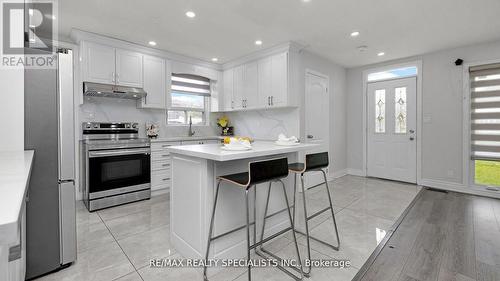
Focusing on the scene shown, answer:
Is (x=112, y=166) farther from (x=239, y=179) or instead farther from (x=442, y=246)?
(x=442, y=246)

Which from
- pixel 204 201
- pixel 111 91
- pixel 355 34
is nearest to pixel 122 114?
pixel 111 91

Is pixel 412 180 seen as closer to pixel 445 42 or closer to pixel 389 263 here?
pixel 445 42

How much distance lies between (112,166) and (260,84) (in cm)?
279

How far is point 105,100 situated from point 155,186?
165 centimetres

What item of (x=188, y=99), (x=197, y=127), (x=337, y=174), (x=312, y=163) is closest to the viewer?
(x=312, y=163)

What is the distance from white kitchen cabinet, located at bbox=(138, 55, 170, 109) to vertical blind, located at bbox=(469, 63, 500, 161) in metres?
5.38

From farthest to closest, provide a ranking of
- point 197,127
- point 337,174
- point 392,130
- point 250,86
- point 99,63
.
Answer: point 337,174, point 197,127, point 392,130, point 250,86, point 99,63

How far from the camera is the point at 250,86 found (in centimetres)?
446

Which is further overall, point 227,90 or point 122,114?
point 227,90

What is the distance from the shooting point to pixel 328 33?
3.43 metres

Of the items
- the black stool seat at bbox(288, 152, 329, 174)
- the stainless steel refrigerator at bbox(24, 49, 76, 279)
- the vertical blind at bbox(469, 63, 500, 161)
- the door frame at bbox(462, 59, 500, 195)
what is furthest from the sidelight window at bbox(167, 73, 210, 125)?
the vertical blind at bbox(469, 63, 500, 161)

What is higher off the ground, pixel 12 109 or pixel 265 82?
pixel 265 82

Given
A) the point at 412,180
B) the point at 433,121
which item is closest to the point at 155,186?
the point at 412,180

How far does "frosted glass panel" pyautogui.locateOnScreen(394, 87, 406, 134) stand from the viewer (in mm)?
4672
